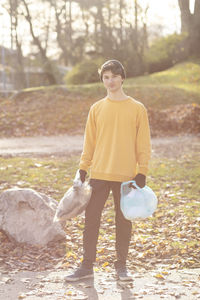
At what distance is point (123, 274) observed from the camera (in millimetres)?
4051

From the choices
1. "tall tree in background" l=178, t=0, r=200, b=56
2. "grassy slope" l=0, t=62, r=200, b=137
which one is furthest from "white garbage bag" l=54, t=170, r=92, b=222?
"tall tree in background" l=178, t=0, r=200, b=56

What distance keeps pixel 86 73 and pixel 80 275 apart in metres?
20.2

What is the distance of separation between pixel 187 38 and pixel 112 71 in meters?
25.5

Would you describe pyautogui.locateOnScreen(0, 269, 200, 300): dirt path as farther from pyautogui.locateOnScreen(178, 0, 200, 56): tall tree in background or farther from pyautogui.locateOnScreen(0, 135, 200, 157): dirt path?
pyautogui.locateOnScreen(178, 0, 200, 56): tall tree in background

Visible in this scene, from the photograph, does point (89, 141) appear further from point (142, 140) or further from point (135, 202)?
point (135, 202)

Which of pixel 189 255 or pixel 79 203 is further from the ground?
pixel 79 203

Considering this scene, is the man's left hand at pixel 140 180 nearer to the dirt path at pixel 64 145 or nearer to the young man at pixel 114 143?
the young man at pixel 114 143

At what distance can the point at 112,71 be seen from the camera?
12.6ft

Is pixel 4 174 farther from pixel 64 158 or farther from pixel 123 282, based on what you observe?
pixel 123 282

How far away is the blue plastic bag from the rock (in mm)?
1566

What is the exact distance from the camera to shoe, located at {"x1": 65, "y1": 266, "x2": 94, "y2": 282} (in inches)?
157

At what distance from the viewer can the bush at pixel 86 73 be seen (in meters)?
23.4

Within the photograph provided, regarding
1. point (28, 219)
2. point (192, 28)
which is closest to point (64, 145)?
point (28, 219)

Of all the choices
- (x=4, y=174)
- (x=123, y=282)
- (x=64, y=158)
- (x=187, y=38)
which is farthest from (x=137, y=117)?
(x=187, y=38)
